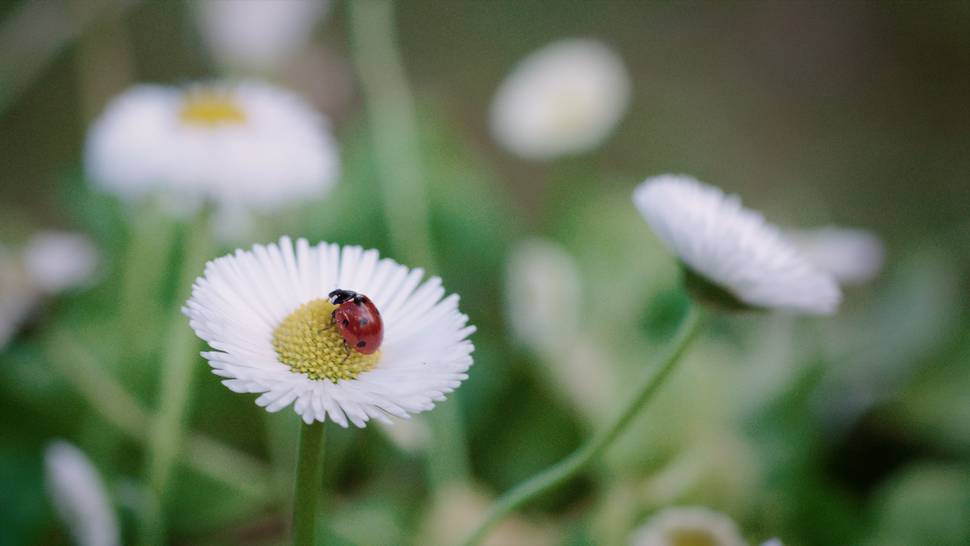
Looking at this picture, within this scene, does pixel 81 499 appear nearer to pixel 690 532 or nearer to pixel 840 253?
pixel 690 532

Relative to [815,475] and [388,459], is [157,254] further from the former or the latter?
[815,475]

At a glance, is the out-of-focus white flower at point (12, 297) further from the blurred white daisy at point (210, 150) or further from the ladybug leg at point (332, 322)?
the ladybug leg at point (332, 322)

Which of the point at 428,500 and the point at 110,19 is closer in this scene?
the point at 428,500

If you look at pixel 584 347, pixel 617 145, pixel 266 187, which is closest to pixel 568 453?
pixel 584 347

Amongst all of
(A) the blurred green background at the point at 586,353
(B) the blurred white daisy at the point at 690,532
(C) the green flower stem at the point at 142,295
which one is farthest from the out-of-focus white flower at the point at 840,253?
(C) the green flower stem at the point at 142,295

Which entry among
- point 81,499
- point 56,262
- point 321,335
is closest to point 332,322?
point 321,335

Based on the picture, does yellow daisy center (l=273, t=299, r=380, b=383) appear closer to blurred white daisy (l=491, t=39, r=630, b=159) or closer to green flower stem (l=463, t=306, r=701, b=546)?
green flower stem (l=463, t=306, r=701, b=546)
